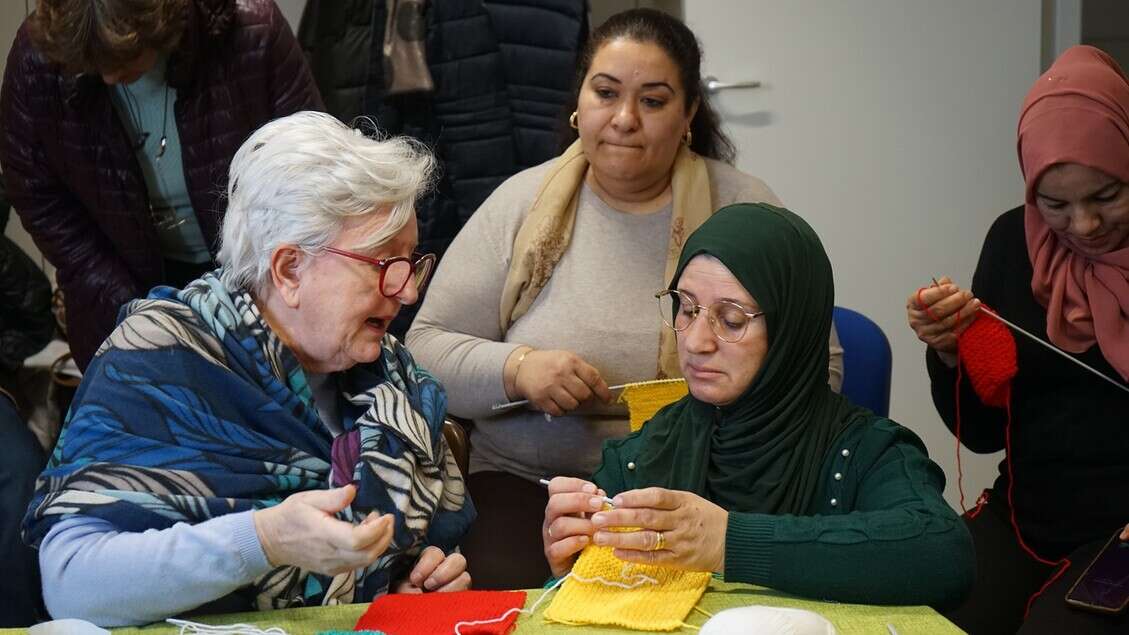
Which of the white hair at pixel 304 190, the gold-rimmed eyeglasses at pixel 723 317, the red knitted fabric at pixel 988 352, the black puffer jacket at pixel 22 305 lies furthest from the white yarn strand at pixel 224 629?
the black puffer jacket at pixel 22 305

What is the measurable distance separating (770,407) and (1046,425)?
78 centimetres

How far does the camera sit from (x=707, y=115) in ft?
9.82

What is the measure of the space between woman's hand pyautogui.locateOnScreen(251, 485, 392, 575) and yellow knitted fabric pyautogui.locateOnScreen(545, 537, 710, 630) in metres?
0.26

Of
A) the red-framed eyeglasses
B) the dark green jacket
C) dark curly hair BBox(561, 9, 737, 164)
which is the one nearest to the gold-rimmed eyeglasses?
the dark green jacket

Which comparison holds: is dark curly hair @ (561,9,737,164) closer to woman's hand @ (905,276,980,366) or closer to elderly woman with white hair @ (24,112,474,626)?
woman's hand @ (905,276,980,366)

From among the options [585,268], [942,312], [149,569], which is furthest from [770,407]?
[149,569]

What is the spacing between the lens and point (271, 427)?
1.89 metres

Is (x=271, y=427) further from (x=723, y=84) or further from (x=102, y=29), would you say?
(x=723, y=84)

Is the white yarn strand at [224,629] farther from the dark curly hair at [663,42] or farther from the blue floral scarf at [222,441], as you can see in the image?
the dark curly hair at [663,42]

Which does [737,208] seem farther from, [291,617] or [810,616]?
[291,617]

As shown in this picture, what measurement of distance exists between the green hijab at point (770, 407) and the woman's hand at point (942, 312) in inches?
16.3

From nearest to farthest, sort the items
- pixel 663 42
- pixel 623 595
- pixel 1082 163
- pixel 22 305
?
pixel 623 595, pixel 1082 163, pixel 663 42, pixel 22 305

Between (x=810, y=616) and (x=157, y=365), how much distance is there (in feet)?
3.17

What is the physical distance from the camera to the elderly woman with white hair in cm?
163
